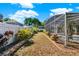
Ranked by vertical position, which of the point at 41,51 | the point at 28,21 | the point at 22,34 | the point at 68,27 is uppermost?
the point at 28,21

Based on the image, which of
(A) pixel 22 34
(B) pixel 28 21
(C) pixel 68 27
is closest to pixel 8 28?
(A) pixel 22 34

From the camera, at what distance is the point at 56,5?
1029cm

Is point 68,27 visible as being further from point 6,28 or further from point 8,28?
point 6,28

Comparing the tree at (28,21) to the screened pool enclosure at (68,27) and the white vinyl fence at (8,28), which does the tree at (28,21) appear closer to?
the white vinyl fence at (8,28)

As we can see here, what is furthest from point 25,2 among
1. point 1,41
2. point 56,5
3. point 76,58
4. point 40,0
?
point 76,58

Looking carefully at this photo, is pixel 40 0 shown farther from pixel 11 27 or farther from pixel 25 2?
pixel 11 27

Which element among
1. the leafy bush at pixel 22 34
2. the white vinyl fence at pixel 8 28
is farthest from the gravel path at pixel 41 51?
the leafy bush at pixel 22 34

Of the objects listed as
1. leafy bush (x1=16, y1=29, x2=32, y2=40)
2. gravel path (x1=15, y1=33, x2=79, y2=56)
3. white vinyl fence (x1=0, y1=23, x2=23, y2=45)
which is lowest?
gravel path (x1=15, y1=33, x2=79, y2=56)

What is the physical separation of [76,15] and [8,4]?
3.40 meters

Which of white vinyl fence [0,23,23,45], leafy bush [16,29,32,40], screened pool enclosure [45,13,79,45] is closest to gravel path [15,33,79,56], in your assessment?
white vinyl fence [0,23,23,45]

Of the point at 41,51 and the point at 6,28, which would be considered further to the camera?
the point at 6,28

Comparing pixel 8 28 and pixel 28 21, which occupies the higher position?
pixel 28 21

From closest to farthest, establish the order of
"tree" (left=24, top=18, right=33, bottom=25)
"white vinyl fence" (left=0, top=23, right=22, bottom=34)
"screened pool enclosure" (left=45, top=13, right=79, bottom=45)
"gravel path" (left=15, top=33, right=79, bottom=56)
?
1. "gravel path" (left=15, top=33, right=79, bottom=56)
2. "white vinyl fence" (left=0, top=23, right=22, bottom=34)
3. "screened pool enclosure" (left=45, top=13, right=79, bottom=45)
4. "tree" (left=24, top=18, right=33, bottom=25)

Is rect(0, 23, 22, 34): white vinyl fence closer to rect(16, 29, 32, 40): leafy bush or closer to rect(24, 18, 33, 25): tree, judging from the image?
rect(16, 29, 32, 40): leafy bush
